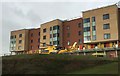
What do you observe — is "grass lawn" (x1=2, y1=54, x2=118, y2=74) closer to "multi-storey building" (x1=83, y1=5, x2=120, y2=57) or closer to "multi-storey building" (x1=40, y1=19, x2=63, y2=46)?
"multi-storey building" (x1=83, y1=5, x2=120, y2=57)

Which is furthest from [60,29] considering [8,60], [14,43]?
[8,60]

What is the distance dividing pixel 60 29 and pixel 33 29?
2139 centimetres

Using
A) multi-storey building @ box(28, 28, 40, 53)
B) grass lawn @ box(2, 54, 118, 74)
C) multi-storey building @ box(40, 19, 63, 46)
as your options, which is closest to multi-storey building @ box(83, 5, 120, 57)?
multi-storey building @ box(40, 19, 63, 46)

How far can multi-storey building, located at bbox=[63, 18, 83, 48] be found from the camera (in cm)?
8169

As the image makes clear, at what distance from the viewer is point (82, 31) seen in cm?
8031

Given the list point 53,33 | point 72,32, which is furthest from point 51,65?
point 53,33

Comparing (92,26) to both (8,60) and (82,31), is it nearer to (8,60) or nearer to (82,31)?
(82,31)

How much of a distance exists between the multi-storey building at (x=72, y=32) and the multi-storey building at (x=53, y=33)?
2052 millimetres

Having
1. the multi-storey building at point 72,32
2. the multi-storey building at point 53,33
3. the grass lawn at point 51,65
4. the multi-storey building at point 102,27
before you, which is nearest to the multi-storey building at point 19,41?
the multi-storey building at point 53,33

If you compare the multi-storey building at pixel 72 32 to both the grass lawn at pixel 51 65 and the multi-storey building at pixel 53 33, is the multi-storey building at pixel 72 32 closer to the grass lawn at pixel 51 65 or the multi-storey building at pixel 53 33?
the multi-storey building at pixel 53 33

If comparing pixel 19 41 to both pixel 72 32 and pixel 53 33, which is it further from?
pixel 72 32

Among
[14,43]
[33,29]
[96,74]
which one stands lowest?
[96,74]

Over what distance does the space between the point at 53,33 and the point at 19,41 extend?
24.8 m

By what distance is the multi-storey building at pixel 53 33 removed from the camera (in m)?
88.1
